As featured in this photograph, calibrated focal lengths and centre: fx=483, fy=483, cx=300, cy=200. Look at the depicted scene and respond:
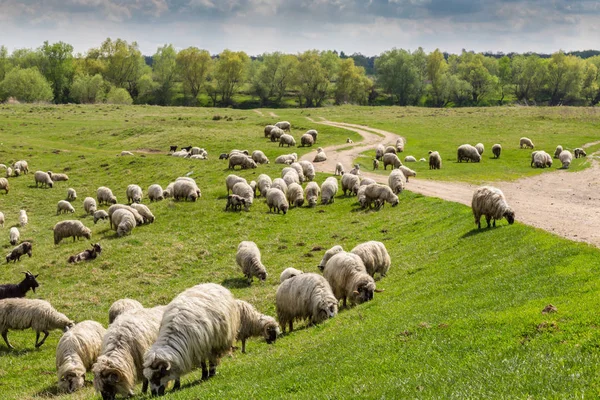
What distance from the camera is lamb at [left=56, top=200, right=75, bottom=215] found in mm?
42938

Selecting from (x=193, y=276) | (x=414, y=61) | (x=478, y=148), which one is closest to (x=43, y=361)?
(x=193, y=276)

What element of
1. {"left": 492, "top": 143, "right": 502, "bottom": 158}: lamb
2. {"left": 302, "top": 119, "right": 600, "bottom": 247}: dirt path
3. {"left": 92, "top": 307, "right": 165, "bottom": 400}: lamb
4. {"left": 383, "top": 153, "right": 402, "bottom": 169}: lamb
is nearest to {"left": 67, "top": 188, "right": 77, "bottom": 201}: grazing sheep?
{"left": 302, "top": 119, "right": 600, "bottom": 247}: dirt path

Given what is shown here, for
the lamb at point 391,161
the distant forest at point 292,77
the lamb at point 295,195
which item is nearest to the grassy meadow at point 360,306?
the lamb at point 295,195

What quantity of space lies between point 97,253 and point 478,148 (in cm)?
4935

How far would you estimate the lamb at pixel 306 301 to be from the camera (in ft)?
56.2

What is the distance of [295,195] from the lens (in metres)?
38.4

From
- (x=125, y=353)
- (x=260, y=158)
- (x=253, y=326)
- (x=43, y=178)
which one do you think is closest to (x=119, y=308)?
(x=125, y=353)

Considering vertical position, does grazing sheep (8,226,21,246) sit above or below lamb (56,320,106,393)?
below

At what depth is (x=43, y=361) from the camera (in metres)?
17.3

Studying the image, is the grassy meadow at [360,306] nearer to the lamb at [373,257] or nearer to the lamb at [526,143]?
the lamb at [373,257]

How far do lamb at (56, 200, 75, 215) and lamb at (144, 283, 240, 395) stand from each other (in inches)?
1347

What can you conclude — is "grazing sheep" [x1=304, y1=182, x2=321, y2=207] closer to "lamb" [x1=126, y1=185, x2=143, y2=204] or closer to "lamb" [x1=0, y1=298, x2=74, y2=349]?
"lamb" [x1=126, y1=185, x2=143, y2=204]

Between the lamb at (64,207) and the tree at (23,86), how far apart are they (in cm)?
9589

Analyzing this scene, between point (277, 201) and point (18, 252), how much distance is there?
17487 mm
